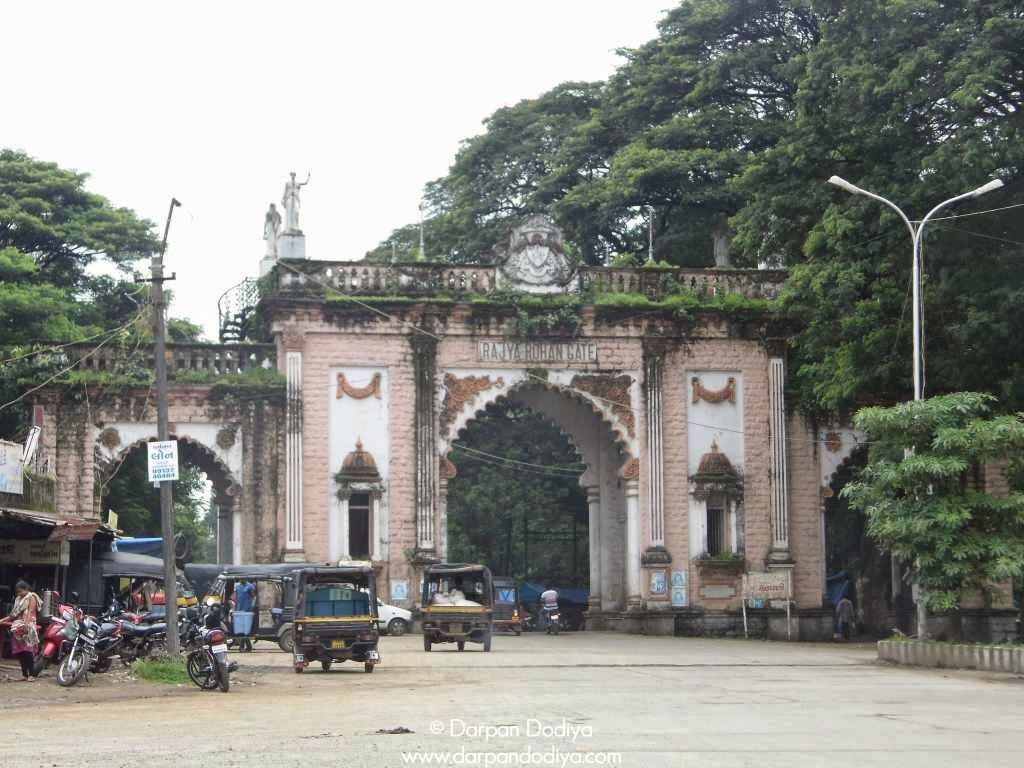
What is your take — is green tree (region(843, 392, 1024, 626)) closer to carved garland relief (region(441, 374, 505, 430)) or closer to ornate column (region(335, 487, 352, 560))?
carved garland relief (region(441, 374, 505, 430))

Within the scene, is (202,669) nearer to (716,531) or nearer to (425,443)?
(425,443)

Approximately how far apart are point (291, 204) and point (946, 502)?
52.4ft

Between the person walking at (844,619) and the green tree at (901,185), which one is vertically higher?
the green tree at (901,185)

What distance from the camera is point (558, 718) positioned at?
568 inches

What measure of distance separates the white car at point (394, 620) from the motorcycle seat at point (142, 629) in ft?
33.1

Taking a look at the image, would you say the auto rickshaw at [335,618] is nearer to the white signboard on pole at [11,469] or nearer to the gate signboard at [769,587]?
the white signboard on pole at [11,469]

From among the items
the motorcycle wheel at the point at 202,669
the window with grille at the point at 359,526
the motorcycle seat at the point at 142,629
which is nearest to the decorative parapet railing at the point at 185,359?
the window with grille at the point at 359,526

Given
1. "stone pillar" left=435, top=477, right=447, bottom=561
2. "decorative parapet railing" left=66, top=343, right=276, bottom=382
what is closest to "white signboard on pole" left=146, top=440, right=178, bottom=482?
"decorative parapet railing" left=66, top=343, right=276, bottom=382

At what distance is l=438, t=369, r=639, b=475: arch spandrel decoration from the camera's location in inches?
1352

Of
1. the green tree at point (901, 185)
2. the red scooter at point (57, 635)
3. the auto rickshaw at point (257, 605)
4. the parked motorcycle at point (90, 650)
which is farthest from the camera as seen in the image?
the auto rickshaw at point (257, 605)

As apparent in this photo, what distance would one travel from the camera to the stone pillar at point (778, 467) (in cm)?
3500

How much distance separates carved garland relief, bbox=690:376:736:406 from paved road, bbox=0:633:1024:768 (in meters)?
12.4

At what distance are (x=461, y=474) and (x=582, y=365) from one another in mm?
12232

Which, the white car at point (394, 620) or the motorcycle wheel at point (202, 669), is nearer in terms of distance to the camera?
the motorcycle wheel at point (202, 669)
